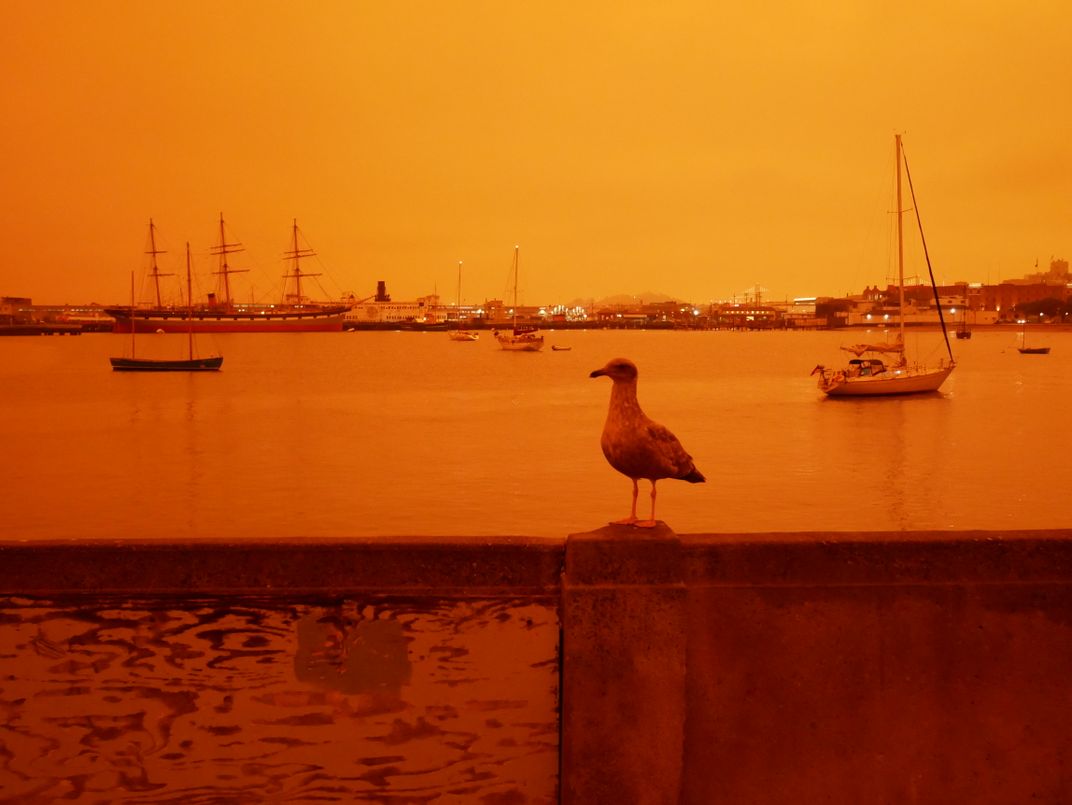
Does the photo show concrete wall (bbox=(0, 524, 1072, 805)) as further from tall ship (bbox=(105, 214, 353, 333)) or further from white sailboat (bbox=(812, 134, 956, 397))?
tall ship (bbox=(105, 214, 353, 333))

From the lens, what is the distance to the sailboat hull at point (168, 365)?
67000 millimetres

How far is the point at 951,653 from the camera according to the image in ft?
11.3

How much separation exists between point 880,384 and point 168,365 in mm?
44503

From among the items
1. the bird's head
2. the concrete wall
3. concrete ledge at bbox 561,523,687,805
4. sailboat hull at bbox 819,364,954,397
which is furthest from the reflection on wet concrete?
sailboat hull at bbox 819,364,954,397

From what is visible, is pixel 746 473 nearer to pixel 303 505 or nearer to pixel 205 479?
pixel 303 505

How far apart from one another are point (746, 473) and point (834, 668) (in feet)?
71.4

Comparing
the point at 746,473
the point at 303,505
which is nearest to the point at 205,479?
the point at 303,505

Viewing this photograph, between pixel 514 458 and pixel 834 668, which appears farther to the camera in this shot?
pixel 514 458

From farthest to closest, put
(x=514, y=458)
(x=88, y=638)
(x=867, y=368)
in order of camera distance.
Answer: (x=867, y=368) → (x=514, y=458) → (x=88, y=638)

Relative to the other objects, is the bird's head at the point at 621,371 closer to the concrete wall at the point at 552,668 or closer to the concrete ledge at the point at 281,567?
the concrete wall at the point at 552,668

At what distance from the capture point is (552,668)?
3455 mm

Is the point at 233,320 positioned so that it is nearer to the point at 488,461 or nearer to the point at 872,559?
the point at 488,461

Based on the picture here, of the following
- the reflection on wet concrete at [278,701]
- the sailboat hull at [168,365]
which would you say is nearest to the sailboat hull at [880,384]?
the sailboat hull at [168,365]

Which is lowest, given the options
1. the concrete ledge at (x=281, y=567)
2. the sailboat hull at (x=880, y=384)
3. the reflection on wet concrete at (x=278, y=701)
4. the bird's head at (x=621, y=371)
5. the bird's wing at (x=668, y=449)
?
the sailboat hull at (x=880, y=384)
